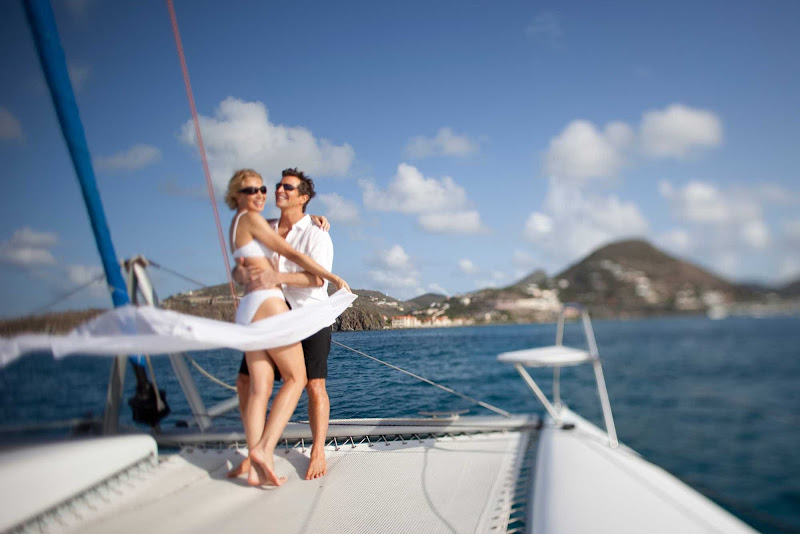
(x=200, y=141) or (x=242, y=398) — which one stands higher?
(x=200, y=141)

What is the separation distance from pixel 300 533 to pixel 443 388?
89 cm

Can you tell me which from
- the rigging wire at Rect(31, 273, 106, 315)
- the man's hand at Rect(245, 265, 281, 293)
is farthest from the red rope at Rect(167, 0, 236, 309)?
the rigging wire at Rect(31, 273, 106, 315)

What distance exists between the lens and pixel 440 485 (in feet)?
5.16

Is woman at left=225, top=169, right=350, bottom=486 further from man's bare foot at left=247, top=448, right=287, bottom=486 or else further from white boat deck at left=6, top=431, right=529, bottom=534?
white boat deck at left=6, top=431, right=529, bottom=534

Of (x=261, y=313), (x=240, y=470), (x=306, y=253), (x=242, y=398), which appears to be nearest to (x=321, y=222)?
(x=306, y=253)

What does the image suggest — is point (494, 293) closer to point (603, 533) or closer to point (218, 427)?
point (603, 533)

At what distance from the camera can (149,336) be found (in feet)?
4.06

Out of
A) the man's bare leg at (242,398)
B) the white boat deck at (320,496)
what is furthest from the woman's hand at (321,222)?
the white boat deck at (320,496)

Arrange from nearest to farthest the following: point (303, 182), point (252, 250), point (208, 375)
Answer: point (252, 250) → point (303, 182) → point (208, 375)

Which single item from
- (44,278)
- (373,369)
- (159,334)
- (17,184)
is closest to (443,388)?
(373,369)

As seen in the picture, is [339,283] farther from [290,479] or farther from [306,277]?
[290,479]

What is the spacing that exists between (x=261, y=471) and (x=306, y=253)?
777 millimetres

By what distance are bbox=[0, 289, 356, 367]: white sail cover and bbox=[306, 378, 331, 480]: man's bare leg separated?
27cm

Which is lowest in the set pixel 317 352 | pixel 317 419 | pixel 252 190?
pixel 317 419
